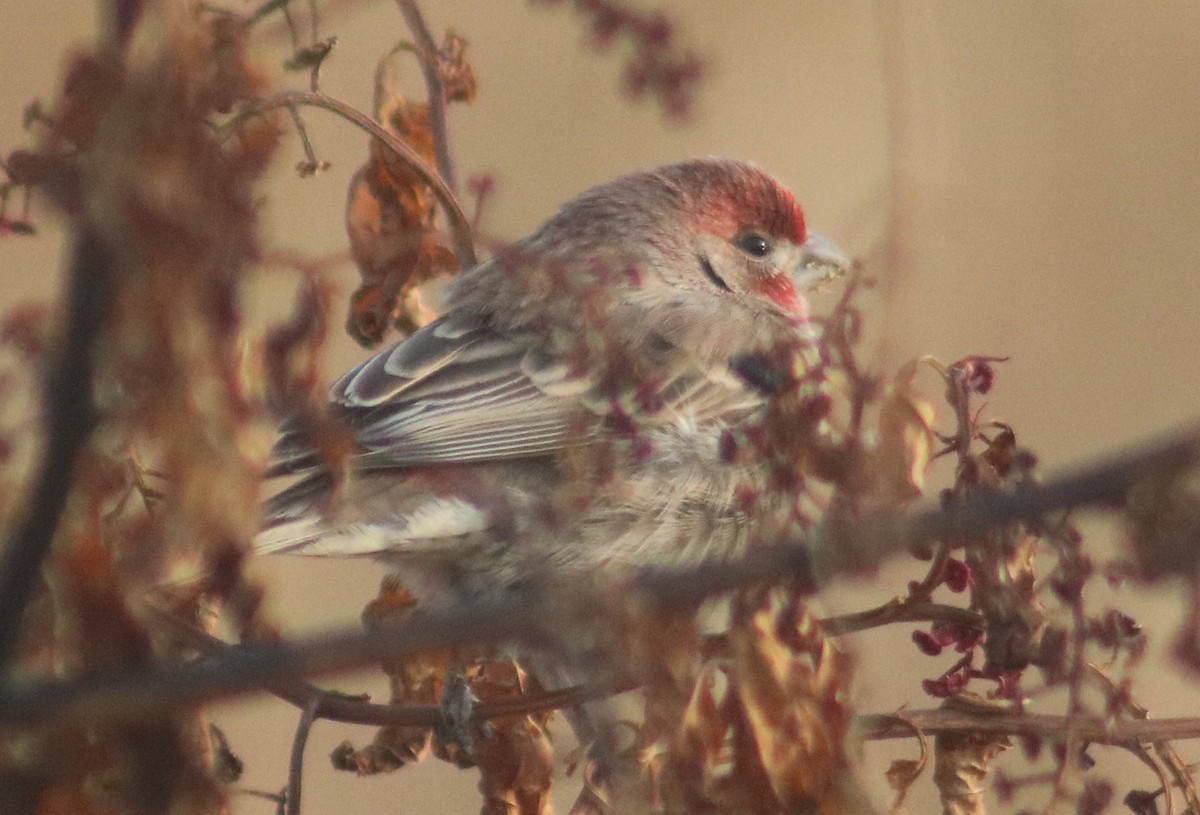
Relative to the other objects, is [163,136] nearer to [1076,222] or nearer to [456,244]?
[456,244]

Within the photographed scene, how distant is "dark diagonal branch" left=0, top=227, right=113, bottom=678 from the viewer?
4.55 ft

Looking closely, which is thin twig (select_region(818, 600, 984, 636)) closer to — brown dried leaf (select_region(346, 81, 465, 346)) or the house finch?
the house finch

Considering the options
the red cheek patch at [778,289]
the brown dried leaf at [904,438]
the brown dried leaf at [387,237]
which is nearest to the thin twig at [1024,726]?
the brown dried leaf at [904,438]

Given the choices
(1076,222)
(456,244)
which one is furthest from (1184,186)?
(456,244)

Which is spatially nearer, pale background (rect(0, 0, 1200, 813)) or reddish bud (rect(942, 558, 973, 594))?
reddish bud (rect(942, 558, 973, 594))

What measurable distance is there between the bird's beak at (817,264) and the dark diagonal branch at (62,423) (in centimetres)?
461

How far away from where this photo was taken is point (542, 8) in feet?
8.52

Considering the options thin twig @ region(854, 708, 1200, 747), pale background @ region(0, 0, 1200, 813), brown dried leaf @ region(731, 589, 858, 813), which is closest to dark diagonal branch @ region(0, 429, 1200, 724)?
brown dried leaf @ region(731, 589, 858, 813)

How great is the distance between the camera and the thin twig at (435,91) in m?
3.67

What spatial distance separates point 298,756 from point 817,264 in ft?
12.0

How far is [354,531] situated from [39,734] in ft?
8.03

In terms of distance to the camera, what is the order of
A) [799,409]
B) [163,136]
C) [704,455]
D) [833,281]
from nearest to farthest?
[163,136], [799,409], [704,455], [833,281]

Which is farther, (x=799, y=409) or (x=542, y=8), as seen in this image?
(x=542, y=8)

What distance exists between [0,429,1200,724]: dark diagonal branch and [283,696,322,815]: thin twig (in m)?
1.16
